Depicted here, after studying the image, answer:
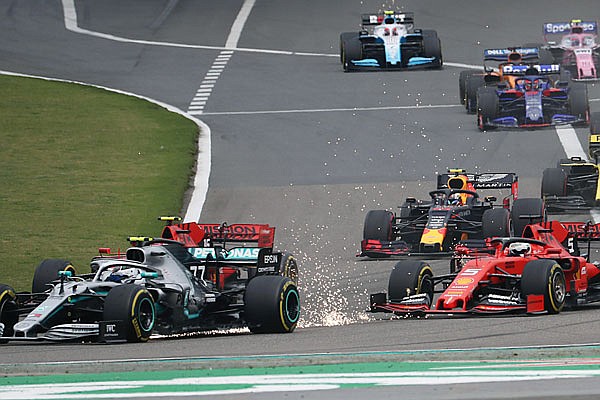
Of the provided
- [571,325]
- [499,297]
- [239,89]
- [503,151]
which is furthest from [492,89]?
[571,325]

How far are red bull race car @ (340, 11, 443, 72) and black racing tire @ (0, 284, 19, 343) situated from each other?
27868 millimetres

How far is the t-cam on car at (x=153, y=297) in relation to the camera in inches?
643

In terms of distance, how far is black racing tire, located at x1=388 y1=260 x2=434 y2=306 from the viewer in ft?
61.1

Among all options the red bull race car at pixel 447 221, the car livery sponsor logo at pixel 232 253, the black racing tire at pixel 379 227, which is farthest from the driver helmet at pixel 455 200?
the car livery sponsor logo at pixel 232 253

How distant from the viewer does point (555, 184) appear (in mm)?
27281

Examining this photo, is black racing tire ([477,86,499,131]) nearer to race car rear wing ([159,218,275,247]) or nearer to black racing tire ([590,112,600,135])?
black racing tire ([590,112,600,135])

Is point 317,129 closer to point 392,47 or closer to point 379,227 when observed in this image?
→ point 392,47

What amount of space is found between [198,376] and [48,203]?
62.1 feet

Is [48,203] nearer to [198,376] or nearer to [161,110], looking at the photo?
[161,110]

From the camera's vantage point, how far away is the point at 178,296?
17.6 metres

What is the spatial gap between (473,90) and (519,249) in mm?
18931

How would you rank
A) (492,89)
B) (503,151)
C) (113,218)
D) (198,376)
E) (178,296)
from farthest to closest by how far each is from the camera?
(492,89), (503,151), (113,218), (178,296), (198,376)

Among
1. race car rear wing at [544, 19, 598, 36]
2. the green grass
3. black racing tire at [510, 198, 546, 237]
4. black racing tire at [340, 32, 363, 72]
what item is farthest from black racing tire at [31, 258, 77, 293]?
race car rear wing at [544, 19, 598, 36]

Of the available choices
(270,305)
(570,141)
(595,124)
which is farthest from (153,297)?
(570,141)
